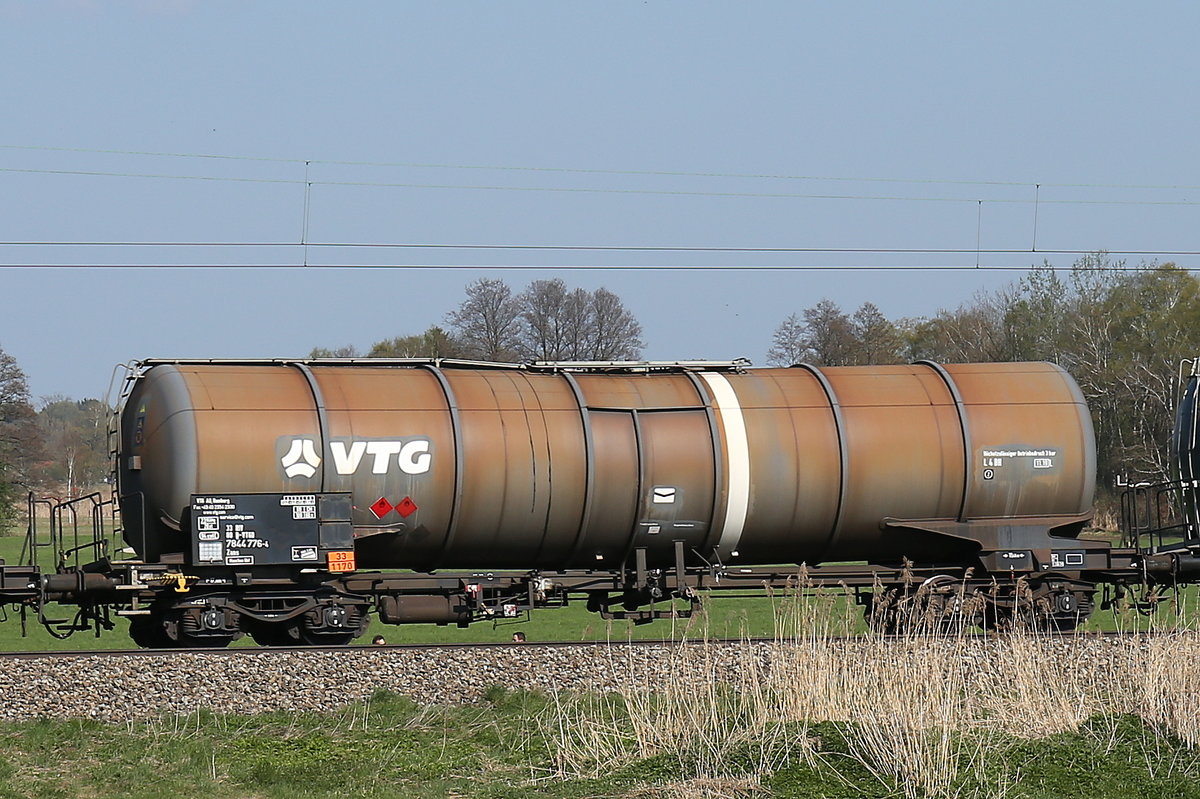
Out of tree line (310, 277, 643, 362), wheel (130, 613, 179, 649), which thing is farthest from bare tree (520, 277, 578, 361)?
wheel (130, 613, 179, 649)

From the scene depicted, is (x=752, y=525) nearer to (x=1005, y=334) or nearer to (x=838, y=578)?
(x=838, y=578)

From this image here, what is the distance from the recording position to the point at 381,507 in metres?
15.8

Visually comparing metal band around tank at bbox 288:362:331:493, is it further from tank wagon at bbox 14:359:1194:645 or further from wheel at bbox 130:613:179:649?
wheel at bbox 130:613:179:649

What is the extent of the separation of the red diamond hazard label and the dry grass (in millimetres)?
3596

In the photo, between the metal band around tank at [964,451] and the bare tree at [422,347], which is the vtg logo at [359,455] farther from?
the bare tree at [422,347]

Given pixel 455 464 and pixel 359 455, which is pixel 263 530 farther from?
pixel 455 464

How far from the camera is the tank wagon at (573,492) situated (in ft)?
50.8

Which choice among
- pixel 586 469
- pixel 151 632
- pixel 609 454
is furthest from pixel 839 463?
pixel 151 632

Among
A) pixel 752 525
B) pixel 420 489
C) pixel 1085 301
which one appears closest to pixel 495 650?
pixel 420 489

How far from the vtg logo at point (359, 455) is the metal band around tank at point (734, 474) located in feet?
11.8

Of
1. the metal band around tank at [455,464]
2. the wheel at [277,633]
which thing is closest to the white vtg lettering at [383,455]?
the metal band around tank at [455,464]

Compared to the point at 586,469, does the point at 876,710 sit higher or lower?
lower

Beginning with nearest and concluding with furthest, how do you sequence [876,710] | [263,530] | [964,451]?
[876,710] < [263,530] < [964,451]

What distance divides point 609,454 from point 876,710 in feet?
20.1
